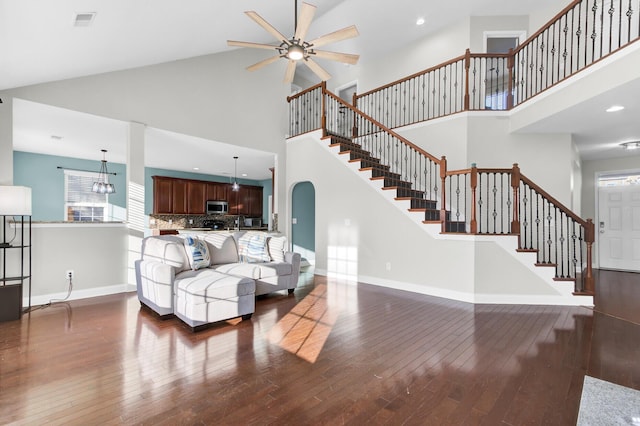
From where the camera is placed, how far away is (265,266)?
4.46m

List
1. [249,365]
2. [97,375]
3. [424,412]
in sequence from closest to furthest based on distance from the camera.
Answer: [424,412], [97,375], [249,365]

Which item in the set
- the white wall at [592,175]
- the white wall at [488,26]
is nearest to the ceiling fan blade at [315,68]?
the white wall at [488,26]

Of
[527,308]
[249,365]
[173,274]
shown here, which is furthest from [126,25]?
[527,308]

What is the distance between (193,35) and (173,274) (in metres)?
3.49

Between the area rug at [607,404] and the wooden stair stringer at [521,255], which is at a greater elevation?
the wooden stair stringer at [521,255]

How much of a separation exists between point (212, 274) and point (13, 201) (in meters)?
2.38

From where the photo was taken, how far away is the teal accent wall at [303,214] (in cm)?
735

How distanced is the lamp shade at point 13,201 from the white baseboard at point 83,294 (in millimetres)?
1278

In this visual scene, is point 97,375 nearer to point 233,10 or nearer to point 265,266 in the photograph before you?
point 265,266

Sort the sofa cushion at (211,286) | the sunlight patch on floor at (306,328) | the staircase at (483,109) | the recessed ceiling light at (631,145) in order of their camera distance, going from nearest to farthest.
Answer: the sunlight patch on floor at (306,328), the sofa cushion at (211,286), the staircase at (483,109), the recessed ceiling light at (631,145)

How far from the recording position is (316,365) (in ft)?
8.04

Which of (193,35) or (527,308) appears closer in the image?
(527,308)

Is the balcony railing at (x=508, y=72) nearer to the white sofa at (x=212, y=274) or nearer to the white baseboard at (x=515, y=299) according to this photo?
the white baseboard at (x=515, y=299)

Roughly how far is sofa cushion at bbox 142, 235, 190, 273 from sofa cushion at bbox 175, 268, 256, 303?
20 cm
